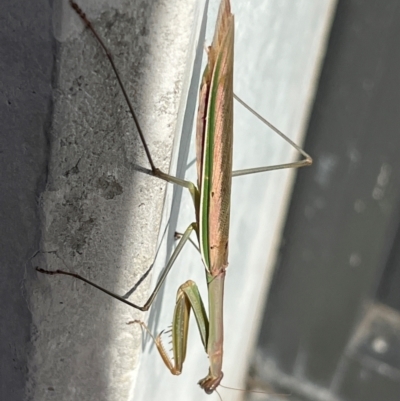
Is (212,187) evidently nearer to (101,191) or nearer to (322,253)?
(101,191)

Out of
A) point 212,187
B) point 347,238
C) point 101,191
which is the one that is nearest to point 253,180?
point 347,238

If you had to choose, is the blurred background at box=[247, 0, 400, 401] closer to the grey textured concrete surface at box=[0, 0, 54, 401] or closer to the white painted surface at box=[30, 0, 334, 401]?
the white painted surface at box=[30, 0, 334, 401]

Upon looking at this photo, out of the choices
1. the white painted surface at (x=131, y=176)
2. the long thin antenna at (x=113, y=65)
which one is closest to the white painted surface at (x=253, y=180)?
the white painted surface at (x=131, y=176)

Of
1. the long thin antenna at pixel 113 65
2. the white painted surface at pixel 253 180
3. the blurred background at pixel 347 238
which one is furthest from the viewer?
the blurred background at pixel 347 238

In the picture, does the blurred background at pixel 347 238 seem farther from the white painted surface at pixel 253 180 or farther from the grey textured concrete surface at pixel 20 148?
the grey textured concrete surface at pixel 20 148

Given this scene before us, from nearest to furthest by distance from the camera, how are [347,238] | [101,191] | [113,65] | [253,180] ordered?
[113,65], [101,191], [253,180], [347,238]

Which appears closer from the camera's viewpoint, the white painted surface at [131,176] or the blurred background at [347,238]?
the white painted surface at [131,176]
